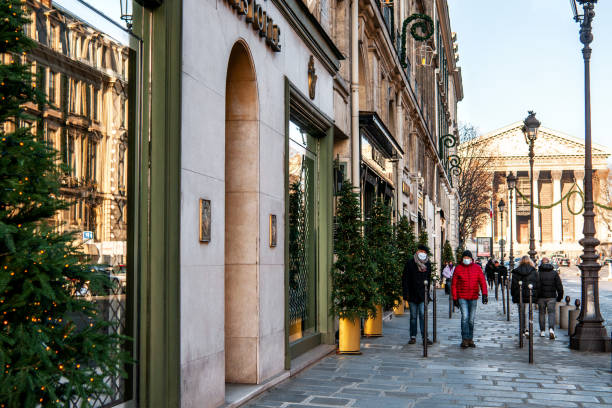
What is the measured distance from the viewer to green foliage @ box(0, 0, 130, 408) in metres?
3.07

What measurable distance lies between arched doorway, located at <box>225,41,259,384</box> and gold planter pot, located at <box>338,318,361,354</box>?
374 centimetres

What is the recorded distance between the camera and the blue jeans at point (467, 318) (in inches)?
537

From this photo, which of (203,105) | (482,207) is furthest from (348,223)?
(482,207)

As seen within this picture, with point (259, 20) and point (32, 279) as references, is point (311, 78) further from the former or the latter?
point (32, 279)

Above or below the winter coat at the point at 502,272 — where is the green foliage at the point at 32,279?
above

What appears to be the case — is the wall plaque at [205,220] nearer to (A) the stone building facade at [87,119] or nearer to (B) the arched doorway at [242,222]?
(A) the stone building facade at [87,119]

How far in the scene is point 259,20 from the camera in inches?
343

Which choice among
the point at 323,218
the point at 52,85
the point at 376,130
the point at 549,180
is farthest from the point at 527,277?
the point at 549,180

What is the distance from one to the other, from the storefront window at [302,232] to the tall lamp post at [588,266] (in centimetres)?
513

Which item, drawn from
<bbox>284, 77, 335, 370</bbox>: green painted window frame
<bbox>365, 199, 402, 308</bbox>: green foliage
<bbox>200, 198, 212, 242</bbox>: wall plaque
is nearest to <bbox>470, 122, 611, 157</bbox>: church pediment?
<bbox>365, 199, 402, 308</bbox>: green foliage

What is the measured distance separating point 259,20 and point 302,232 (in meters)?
4.09

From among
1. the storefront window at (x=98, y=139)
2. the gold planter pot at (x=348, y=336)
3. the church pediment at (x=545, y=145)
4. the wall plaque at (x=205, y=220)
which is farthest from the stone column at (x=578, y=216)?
the storefront window at (x=98, y=139)

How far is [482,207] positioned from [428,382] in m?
57.5

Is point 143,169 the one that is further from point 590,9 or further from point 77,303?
point 590,9
